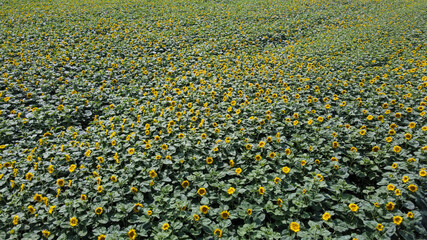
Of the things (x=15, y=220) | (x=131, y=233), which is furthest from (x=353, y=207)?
(x=15, y=220)

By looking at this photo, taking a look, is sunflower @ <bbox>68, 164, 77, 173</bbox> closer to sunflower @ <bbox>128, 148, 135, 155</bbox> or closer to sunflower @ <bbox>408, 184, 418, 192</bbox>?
sunflower @ <bbox>128, 148, 135, 155</bbox>

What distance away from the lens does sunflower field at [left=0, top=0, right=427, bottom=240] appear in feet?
7.96

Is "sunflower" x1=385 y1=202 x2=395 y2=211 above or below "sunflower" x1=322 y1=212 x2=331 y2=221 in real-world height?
below

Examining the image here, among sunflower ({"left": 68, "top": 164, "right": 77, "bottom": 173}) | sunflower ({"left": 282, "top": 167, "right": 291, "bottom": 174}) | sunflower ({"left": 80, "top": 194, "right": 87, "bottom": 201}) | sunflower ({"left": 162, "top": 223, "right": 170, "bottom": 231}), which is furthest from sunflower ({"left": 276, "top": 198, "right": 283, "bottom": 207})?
sunflower ({"left": 68, "top": 164, "right": 77, "bottom": 173})

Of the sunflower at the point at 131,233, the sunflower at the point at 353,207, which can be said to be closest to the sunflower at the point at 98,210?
the sunflower at the point at 131,233

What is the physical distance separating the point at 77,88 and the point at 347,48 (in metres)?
6.66

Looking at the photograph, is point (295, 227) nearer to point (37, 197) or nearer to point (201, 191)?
point (201, 191)

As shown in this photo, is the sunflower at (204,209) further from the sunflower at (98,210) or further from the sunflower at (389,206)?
the sunflower at (389,206)

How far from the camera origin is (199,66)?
231 inches

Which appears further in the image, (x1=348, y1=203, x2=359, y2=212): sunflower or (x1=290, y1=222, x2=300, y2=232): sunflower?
(x1=348, y1=203, x2=359, y2=212): sunflower

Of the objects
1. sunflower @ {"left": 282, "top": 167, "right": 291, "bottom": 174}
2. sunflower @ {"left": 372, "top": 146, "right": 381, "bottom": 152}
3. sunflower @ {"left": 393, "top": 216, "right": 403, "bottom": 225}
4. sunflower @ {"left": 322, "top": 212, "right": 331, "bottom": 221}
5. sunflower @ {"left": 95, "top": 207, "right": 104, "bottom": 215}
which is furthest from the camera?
sunflower @ {"left": 372, "top": 146, "right": 381, "bottom": 152}

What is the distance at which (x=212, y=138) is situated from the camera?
3.49 m

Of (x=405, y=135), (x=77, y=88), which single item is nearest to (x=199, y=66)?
(x=77, y=88)

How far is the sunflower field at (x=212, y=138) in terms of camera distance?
7.96 ft
